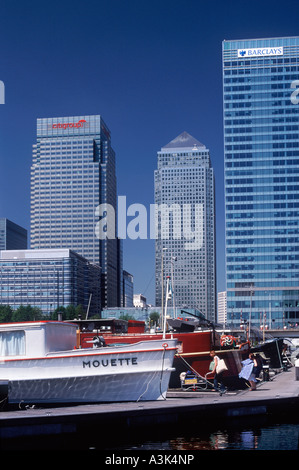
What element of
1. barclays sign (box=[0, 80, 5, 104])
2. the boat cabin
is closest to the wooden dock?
the boat cabin

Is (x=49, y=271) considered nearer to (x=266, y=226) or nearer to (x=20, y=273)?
(x=20, y=273)

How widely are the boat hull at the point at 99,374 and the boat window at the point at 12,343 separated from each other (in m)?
0.48

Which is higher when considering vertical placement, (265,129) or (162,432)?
(265,129)

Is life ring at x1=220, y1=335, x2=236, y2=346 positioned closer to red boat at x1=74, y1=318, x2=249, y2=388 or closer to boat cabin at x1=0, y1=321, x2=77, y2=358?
red boat at x1=74, y1=318, x2=249, y2=388

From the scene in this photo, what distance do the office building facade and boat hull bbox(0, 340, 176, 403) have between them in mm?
153709

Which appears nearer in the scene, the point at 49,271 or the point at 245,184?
the point at 245,184

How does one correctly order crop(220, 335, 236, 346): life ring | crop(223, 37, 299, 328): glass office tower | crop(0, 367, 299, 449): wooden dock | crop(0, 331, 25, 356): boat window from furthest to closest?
1. crop(223, 37, 299, 328): glass office tower
2. crop(220, 335, 236, 346): life ring
3. crop(0, 331, 25, 356): boat window
4. crop(0, 367, 299, 449): wooden dock

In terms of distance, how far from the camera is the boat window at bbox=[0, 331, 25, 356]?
25422 mm

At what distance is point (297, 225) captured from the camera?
480 feet

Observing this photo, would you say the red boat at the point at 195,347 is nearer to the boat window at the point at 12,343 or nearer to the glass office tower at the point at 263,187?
the boat window at the point at 12,343

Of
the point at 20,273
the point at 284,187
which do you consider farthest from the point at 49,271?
the point at 284,187

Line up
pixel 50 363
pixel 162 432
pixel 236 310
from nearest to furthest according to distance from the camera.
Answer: pixel 162 432, pixel 50 363, pixel 236 310

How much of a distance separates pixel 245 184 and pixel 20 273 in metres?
70.6

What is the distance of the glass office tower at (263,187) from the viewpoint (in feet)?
477
